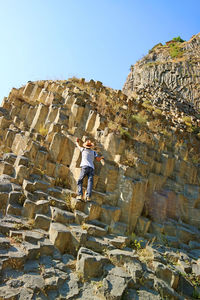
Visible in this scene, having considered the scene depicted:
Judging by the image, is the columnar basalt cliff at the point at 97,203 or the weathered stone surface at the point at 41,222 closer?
the columnar basalt cliff at the point at 97,203

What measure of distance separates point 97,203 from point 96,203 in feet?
0.20

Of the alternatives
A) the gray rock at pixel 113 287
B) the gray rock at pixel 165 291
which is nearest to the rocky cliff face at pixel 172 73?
the gray rock at pixel 165 291

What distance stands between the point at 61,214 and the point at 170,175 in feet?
19.2

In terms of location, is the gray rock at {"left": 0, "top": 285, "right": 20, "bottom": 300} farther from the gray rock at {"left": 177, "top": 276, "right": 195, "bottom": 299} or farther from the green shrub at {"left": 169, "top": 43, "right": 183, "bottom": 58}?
the green shrub at {"left": 169, "top": 43, "right": 183, "bottom": 58}

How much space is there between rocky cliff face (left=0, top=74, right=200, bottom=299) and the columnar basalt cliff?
1.1 inches

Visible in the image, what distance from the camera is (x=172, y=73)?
22.5 m

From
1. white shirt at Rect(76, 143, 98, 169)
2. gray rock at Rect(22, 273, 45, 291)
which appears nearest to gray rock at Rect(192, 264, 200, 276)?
white shirt at Rect(76, 143, 98, 169)

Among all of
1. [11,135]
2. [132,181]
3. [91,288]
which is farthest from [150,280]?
[11,135]

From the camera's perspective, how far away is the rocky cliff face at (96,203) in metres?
5.00

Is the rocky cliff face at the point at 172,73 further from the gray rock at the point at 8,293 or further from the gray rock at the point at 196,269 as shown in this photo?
the gray rock at the point at 8,293

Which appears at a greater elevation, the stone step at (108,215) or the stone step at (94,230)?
the stone step at (108,215)

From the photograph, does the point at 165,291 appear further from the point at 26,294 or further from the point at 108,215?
the point at 26,294

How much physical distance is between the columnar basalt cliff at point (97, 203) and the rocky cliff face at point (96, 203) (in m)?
0.03

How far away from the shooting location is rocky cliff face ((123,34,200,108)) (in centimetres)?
2136
